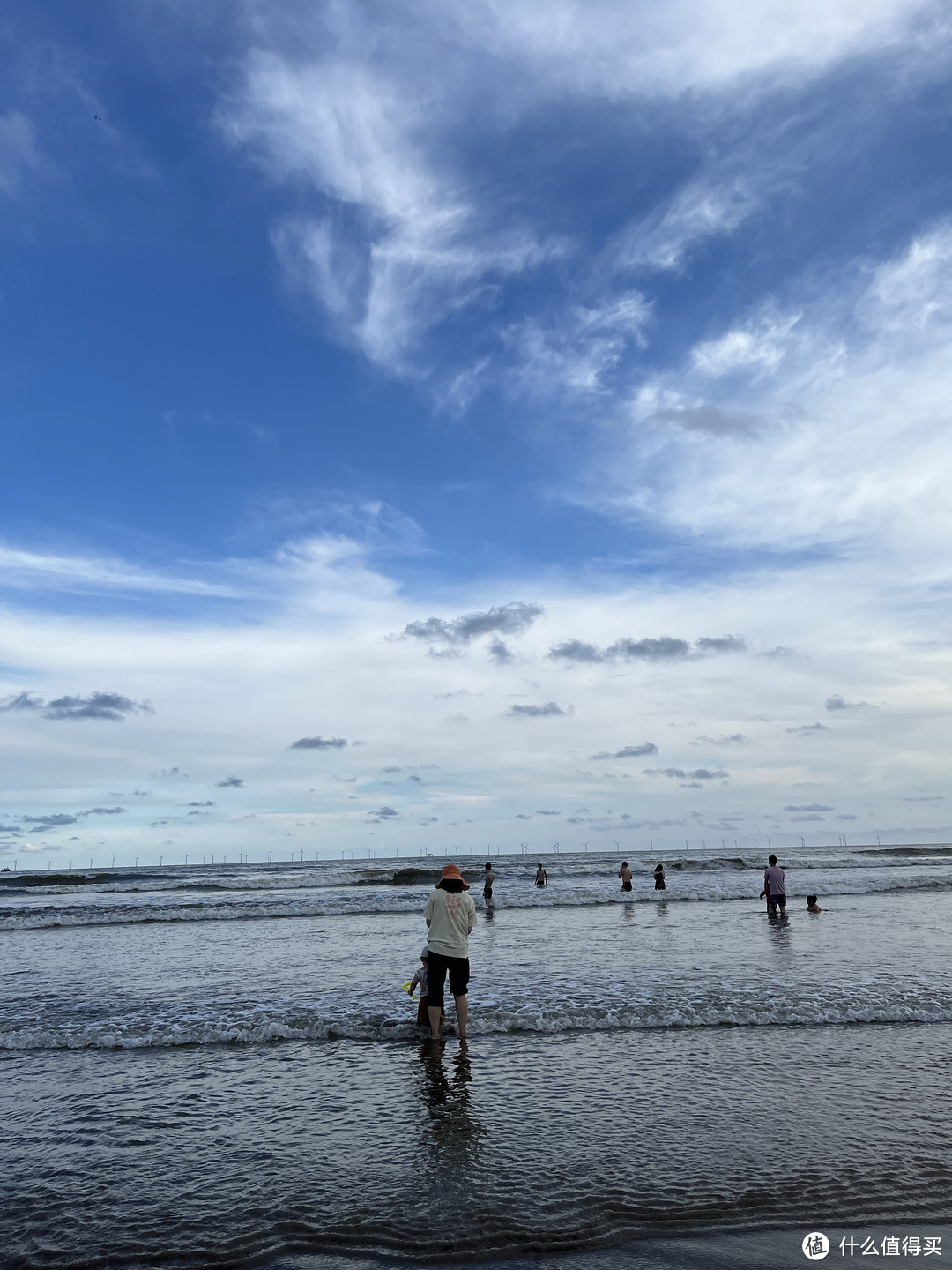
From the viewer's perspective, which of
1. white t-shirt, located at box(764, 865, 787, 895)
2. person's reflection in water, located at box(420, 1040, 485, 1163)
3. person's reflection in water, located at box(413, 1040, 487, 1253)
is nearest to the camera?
person's reflection in water, located at box(413, 1040, 487, 1253)

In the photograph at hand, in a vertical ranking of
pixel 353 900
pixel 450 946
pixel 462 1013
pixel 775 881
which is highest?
pixel 450 946

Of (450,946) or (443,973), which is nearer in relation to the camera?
(450,946)

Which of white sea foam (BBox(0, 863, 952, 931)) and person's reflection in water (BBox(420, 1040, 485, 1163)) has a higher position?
person's reflection in water (BBox(420, 1040, 485, 1163))

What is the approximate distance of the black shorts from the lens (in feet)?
30.9

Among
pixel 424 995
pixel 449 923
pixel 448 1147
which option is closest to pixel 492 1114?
pixel 448 1147

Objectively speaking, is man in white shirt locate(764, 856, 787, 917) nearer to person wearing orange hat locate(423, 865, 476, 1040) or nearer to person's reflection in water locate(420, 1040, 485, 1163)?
person wearing orange hat locate(423, 865, 476, 1040)

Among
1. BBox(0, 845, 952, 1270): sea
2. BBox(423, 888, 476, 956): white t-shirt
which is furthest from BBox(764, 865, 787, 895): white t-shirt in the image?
BBox(423, 888, 476, 956): white t-shirt

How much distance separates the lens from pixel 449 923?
9570mm

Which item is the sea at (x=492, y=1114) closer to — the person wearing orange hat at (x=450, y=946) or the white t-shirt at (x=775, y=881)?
the person wearing orange hat at (x=450, y=946)

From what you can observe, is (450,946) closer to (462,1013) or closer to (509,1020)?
(462,1013)

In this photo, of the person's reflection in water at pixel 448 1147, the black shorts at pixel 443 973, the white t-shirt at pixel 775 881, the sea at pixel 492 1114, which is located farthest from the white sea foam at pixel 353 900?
the person's reflection in water at pixel 448 1147

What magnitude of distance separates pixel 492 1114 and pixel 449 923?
9.27 ft

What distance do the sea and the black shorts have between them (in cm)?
59

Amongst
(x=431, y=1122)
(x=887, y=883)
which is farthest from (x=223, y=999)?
(x=887, y=883)
